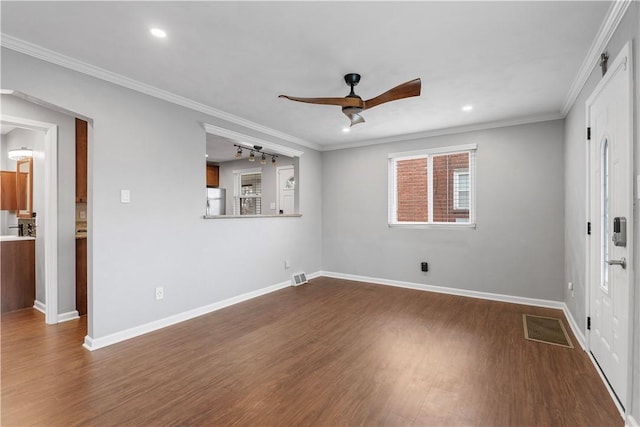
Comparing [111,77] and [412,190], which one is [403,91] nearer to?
[111,77]

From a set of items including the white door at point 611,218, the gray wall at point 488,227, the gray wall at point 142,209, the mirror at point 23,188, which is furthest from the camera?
the mirror at point 23,188

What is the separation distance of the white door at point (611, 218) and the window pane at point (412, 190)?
246cm

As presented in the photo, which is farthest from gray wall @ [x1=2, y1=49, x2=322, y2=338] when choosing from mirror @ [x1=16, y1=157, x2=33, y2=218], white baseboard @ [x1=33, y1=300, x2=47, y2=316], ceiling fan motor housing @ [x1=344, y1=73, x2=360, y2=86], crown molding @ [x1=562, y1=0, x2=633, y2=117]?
crown molding @ [x1=562, y1=0, x2=633, y2=117]

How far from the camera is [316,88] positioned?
3.19 m

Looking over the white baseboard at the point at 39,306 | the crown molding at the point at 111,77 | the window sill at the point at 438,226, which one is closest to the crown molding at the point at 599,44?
the window sill at the point at 438,226

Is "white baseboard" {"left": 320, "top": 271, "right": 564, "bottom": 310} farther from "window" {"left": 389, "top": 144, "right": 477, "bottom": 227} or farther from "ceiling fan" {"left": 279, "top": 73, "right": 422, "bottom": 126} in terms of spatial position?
"ceiling fan" {"left": 279, "top": 73, "right": 422, "bottom": 126}

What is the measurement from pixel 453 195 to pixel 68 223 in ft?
17.1

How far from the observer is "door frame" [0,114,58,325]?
11.4 feet

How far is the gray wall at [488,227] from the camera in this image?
13.3 feet

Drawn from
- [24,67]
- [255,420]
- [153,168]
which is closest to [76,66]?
[24,67]

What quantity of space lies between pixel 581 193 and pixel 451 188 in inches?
74.6

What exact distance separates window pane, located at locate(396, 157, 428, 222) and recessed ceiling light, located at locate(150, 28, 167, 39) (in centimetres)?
397

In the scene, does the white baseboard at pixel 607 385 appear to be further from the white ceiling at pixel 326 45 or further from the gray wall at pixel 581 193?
the white ceiling at pixel 326 45

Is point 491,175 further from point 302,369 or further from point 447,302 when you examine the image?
point 302,369
